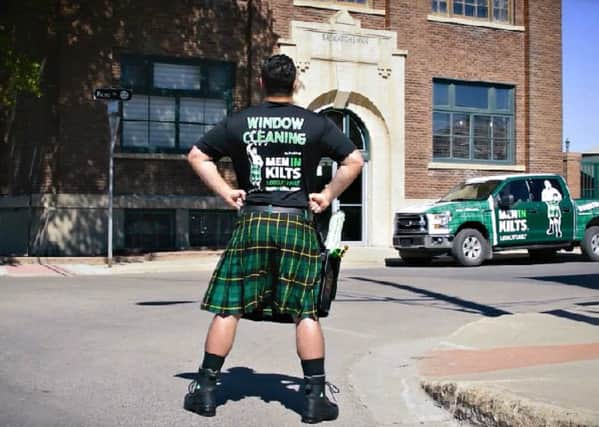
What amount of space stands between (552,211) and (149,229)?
9.21 m

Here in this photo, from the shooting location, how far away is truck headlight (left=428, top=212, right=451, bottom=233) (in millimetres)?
16953

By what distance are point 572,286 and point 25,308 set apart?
7916 mm

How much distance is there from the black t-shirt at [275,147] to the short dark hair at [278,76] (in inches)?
3.2

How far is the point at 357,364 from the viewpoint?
22.6 ft

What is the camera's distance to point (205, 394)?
190 inches

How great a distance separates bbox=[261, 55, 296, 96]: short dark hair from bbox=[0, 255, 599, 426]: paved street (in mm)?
1898

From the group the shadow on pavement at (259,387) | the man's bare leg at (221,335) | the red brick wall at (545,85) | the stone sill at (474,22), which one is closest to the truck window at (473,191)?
the stone sill at (474,22)

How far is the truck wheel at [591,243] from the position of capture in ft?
60.1

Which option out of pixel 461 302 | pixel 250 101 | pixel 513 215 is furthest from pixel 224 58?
pixel 461 302

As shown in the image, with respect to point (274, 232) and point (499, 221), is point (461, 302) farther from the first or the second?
point (274, 232)

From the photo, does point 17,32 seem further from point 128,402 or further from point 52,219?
point 128,402

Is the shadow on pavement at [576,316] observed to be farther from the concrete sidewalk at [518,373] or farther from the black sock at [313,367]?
the black sock at [313,367]

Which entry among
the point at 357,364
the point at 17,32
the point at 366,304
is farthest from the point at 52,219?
the point at 357,364

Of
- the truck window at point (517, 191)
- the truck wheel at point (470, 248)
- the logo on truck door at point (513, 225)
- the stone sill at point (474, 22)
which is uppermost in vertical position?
the stone sill at point (474, 22)
